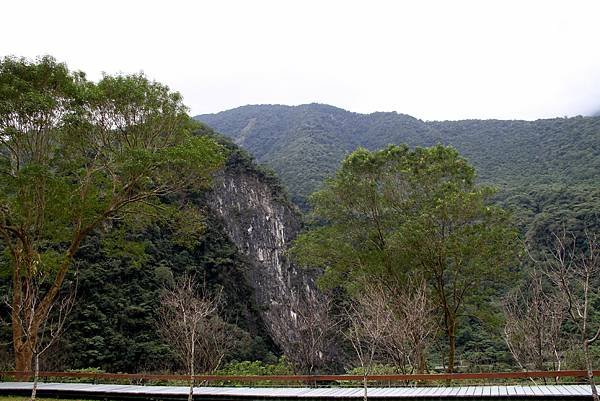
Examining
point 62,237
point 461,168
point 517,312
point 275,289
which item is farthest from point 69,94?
point 275,289

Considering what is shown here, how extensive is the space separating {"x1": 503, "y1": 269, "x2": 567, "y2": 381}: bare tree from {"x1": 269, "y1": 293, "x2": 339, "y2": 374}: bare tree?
8625 mm

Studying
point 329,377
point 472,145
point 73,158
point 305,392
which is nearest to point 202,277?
point 73,158

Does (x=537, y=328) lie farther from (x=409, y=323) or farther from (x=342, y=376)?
(x=342, y=376)

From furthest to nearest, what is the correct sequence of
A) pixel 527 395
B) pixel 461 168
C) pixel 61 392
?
pixel 461 168 < pixel 61 392 < pixel 527 395

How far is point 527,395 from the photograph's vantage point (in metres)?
11.0

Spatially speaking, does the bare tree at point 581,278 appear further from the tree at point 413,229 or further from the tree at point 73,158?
the tree at point 73,158

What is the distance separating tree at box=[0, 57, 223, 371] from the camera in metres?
16.2

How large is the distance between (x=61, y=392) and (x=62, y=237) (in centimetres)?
631

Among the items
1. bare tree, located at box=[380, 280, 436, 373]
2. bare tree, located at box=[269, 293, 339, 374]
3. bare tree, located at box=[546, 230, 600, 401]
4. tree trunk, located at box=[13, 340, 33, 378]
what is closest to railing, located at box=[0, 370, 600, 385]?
tree trunk, located at box=[13, 340, 33, 378]

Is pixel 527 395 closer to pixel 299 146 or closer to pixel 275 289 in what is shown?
pixel 275 289

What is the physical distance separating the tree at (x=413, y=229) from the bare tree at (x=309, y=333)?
4.98m

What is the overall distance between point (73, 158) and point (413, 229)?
1227 cm

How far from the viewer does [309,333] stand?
29719 mm

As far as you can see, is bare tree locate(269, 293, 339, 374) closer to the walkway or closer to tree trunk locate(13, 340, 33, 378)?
the walkway
